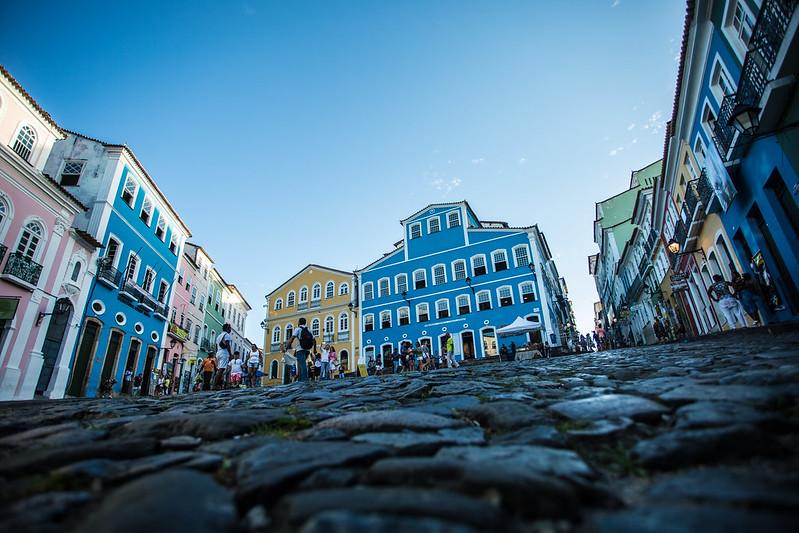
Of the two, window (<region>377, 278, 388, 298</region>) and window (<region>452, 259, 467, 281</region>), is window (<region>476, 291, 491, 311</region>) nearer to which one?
window (<region>452, 259, 467, 281</region>)

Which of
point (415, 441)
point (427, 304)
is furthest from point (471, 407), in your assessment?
point (427, 304)

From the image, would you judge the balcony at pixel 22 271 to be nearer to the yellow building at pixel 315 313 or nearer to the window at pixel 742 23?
the yellow building at pixel 315 313

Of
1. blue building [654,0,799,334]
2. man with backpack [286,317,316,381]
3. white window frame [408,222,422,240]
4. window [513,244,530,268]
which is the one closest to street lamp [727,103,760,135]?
blue building [654,0,799,334]

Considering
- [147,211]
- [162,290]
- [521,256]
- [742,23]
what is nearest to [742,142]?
[742,23]

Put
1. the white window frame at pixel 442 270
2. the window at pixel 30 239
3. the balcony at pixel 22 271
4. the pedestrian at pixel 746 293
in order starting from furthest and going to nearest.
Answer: the white window frame at pixel 442 270
the window at pixel 30 239
the balcony at pixel 22 271
the pedestrian at pixel 746 293

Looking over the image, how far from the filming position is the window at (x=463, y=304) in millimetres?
28453

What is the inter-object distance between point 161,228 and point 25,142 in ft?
26.0

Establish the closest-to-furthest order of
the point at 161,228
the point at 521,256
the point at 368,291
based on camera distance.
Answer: the point at 161,228 → the point at 521,256 → the point at 368,291

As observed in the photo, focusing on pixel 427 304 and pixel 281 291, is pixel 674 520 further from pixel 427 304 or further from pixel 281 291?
pixel 281 291

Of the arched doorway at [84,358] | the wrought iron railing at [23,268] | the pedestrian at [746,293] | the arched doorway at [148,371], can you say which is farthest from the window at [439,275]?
the wrought iron railing at [23,268]

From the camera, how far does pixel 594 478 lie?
4.49 ft

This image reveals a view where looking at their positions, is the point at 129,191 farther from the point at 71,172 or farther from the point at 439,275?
the point at 439,275

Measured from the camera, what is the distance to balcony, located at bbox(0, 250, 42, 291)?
40.0 ft

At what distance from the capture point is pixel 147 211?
67.8 feet
